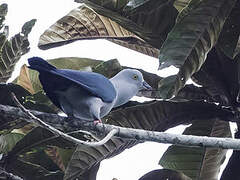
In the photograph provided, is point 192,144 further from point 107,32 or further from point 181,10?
point 107,32

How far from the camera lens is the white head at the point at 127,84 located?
4570 millimetres

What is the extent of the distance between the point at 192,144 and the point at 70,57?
2.04m

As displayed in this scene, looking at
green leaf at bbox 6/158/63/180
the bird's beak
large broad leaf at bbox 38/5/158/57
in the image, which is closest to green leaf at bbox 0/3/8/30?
large broad leaf at bbox 38/5/158/57

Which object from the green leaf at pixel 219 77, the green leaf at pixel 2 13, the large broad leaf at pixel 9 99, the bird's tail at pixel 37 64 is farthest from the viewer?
the green leaf at pixel 219 77

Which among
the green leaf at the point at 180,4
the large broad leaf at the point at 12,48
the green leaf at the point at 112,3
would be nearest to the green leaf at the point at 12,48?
the large broad leaf at the point at 12,48

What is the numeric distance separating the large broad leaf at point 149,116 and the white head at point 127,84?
175 mm

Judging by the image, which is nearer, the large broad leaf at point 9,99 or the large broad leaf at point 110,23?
the large broad leaf at point 9,99

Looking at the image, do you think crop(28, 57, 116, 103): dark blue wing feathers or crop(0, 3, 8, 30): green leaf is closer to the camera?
crop(28, 57, 116, 103): dark blue wing feathers

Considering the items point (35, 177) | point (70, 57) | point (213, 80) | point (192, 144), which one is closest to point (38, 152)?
point (35, 177)

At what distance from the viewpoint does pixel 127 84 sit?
4629mm

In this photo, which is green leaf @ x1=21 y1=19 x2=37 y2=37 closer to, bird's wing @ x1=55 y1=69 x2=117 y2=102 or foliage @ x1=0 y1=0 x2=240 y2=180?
foliage @ x1=0 y1=0 x2=240 y2=180

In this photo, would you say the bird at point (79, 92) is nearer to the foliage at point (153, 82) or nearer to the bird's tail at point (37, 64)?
the bird's tail at point (37, 64)

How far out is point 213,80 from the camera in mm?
5125

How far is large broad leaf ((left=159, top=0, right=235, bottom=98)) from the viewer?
4598 millimetres
